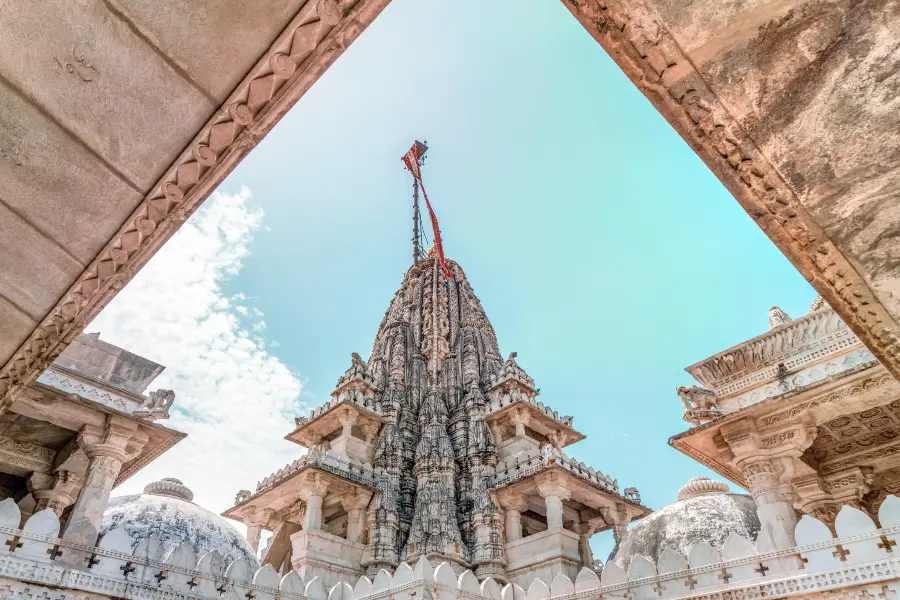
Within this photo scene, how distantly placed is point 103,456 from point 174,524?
458cm

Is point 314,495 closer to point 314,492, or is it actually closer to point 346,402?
point 314,492

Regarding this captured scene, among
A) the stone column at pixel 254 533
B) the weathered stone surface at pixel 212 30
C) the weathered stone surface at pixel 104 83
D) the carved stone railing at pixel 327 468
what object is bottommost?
the weathered stone surface at pixel 104 83

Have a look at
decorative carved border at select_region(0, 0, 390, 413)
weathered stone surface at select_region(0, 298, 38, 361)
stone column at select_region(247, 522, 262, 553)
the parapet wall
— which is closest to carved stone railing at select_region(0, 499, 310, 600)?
the parapet wall

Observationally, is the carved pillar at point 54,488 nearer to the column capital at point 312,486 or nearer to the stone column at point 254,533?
the column capital at point 312,486

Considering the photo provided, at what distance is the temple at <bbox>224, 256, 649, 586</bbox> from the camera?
69.8 ft

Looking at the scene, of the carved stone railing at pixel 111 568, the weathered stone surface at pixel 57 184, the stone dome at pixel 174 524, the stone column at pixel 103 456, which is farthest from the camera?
the stone dome at pixel 174 524

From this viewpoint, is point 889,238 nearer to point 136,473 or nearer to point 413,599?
point 413,599

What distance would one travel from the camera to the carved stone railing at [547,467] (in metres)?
21.8

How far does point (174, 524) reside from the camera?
16000 millimetres

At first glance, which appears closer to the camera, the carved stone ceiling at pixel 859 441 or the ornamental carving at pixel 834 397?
the ornamental carving at pixel 834 397

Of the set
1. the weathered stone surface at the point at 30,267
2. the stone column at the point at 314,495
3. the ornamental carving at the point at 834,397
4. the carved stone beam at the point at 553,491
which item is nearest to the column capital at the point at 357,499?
the stone column at the point at 314,495

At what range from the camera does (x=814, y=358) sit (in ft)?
Answer: 35.8

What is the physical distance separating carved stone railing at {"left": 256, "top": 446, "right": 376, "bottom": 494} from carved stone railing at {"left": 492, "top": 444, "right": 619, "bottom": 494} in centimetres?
537

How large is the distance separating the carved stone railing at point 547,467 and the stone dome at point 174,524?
10289 millimetres
